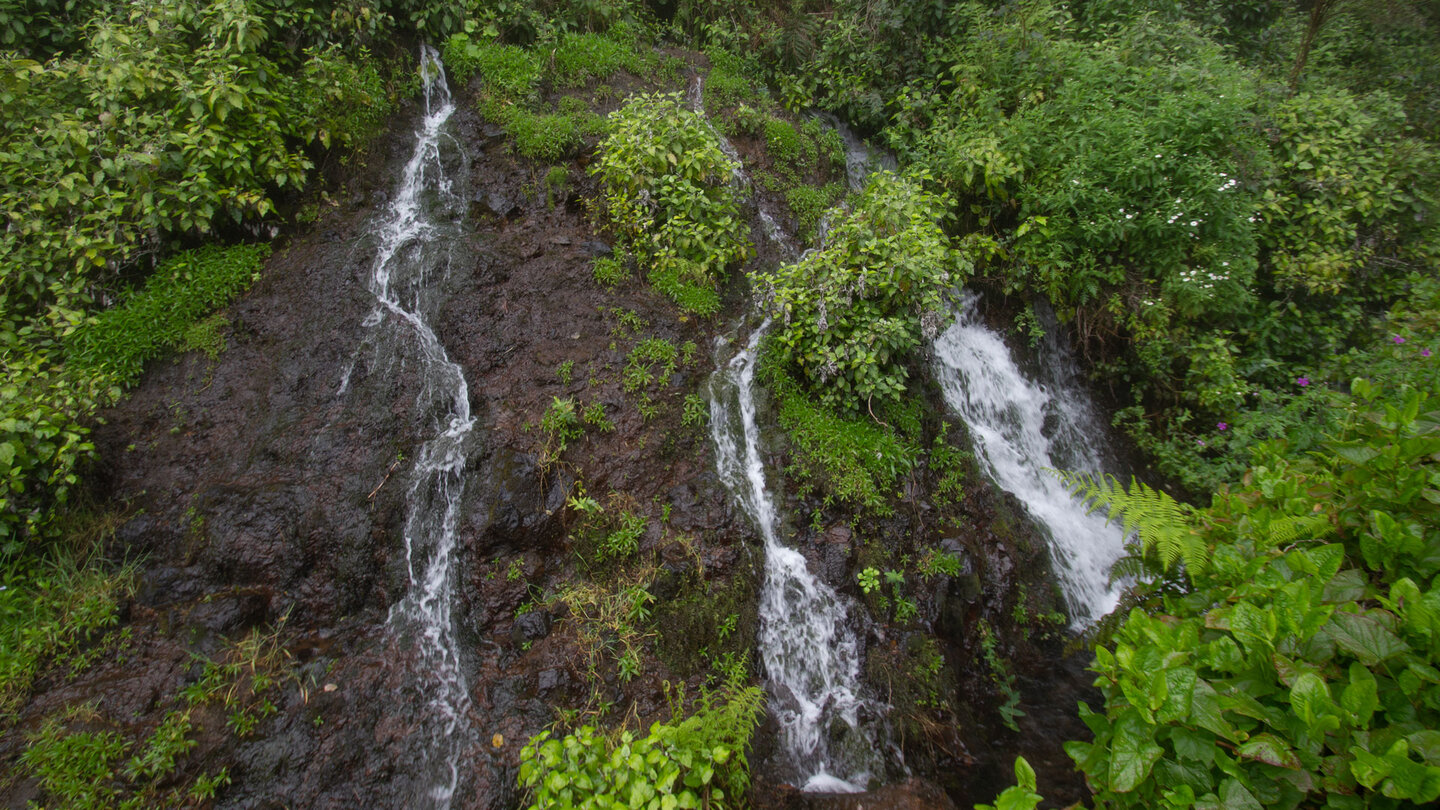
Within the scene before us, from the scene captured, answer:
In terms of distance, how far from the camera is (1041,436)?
24.9 ft

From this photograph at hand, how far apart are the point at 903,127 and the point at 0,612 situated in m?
11.3

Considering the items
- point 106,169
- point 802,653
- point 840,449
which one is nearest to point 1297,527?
point 802,653

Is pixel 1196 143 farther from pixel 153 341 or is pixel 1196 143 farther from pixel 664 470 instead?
pixel 153 341

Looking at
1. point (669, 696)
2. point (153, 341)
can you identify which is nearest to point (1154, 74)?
point (669, 696)

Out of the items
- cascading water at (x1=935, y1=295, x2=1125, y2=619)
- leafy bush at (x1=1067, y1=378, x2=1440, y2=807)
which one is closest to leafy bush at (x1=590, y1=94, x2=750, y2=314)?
cascading water at (x1=935, y1=295, x2=1125, y2=619)

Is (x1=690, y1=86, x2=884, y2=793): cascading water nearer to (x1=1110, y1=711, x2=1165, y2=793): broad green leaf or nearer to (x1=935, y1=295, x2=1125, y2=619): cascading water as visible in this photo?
(x1=935, y1=295, x2=1125, y2=619): cascading water

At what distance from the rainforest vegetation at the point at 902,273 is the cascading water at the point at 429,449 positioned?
2.83 ft

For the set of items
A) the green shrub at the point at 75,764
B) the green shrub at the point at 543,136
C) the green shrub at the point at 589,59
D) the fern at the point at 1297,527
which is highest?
the green shrub at the point at 589,59

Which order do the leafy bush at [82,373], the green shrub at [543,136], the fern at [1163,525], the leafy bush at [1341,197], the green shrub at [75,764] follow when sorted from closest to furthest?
the fern at [1163,525]
the green shrub at [75,764]
the leafy bush at [82,373]
the leafy bush at [1341,197]
the green shrub at [543,136]

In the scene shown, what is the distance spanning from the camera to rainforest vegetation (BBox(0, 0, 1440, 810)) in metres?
1.97

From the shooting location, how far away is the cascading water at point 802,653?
15.4 ft

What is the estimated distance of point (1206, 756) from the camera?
5.58 feet

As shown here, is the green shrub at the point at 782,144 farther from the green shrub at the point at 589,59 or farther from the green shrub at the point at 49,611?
the green shrub at the point at 49,611

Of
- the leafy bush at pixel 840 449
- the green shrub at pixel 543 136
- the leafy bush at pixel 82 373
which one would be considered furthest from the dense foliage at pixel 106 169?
the leafy bush at pixel 840 449
